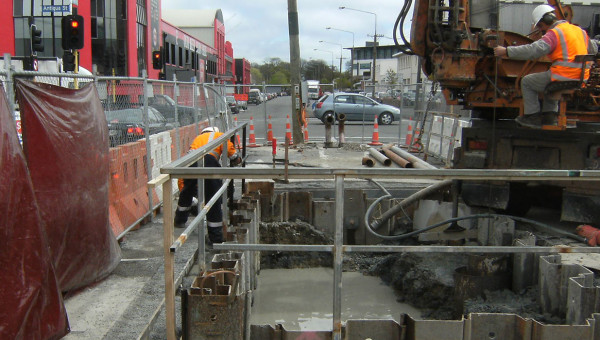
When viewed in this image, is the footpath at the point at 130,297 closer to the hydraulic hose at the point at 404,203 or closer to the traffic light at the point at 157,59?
the hydraulic hose at the point at 404,203

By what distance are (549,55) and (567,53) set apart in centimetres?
28

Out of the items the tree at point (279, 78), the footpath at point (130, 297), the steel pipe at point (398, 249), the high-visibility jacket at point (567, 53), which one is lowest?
the footpath at point (130, 297)

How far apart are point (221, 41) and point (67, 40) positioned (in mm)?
48930

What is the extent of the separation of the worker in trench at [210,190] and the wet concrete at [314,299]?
2.70 feet

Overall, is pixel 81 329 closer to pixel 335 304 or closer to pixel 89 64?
pixel 335 304

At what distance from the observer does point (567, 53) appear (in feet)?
20.5

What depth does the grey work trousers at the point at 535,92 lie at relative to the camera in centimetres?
642

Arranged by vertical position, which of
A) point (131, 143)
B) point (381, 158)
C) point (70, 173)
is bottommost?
point (381, 158)

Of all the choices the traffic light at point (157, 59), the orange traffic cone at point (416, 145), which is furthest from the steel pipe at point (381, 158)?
the traffic light at point (157, 59)

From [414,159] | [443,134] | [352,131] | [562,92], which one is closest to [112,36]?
[352,131]

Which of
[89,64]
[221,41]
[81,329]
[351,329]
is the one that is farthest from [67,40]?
[221,41]

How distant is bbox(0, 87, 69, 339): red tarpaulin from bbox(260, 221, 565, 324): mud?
12.0ft

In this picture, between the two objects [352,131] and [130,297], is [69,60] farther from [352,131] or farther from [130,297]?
[352,131]

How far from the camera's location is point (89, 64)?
29.2m
